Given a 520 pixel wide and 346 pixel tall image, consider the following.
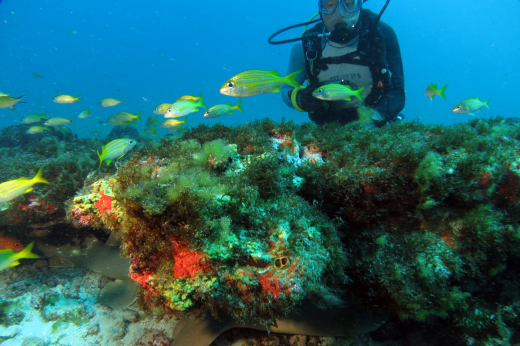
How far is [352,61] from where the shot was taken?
6.23 metres

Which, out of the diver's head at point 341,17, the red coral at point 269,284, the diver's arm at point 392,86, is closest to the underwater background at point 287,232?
the red coral at point 269,284

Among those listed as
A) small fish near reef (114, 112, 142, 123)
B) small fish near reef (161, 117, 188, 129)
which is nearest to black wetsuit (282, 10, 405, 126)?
small fish near reef (161, 117, 188, 129)

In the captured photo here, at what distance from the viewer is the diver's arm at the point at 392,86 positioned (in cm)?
525

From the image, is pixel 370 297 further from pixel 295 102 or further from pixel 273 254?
pixel 295 102

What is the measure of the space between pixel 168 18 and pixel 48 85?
7741 cm

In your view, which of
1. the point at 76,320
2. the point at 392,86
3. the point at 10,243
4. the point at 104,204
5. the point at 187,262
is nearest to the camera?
the point at 187,262

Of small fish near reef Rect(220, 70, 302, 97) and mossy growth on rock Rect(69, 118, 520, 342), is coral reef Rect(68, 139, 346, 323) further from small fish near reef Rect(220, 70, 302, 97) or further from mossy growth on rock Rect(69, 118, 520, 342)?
small fish near reef Rect(220, 70, 302, 97)

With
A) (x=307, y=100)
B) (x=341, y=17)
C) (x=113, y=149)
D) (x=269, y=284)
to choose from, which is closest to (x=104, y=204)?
(x=113, y=149)

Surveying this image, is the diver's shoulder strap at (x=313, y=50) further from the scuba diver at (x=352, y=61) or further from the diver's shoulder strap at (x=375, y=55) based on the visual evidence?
the diver's shoulder strap at (x=375, y=55)

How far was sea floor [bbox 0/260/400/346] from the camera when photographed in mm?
2693

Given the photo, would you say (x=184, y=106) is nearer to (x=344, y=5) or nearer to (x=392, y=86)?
(x=344, y=5)

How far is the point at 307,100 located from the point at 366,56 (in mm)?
2223

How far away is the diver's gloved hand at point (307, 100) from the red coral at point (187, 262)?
16.9 feet

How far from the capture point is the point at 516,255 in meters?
2.50
